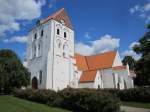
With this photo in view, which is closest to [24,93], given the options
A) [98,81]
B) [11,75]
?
[11,75]

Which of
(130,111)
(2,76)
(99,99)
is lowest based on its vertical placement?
(130,111)

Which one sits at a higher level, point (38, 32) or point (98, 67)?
point (38, 32)

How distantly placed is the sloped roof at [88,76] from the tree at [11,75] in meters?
13.8

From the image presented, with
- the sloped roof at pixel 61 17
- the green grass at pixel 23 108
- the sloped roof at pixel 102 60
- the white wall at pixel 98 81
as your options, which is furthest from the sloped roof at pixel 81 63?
the green grass at pixel 23 108

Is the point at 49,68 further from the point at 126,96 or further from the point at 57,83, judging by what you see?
the point at 126,96

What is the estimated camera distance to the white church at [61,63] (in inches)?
1491

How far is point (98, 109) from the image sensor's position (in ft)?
53.4

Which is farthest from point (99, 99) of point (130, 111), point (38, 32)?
point (38, 32)

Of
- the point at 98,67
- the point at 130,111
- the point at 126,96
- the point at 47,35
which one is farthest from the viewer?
the point at 98,67

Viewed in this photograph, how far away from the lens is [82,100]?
17297 mm

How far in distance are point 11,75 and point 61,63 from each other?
12.6 meters

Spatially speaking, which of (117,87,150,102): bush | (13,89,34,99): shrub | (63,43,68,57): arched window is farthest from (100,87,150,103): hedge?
(63,43,68,57): arched window

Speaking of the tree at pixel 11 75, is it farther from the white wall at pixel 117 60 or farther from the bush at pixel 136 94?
the white wall at pixel 117 60

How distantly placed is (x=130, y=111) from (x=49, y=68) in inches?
848
